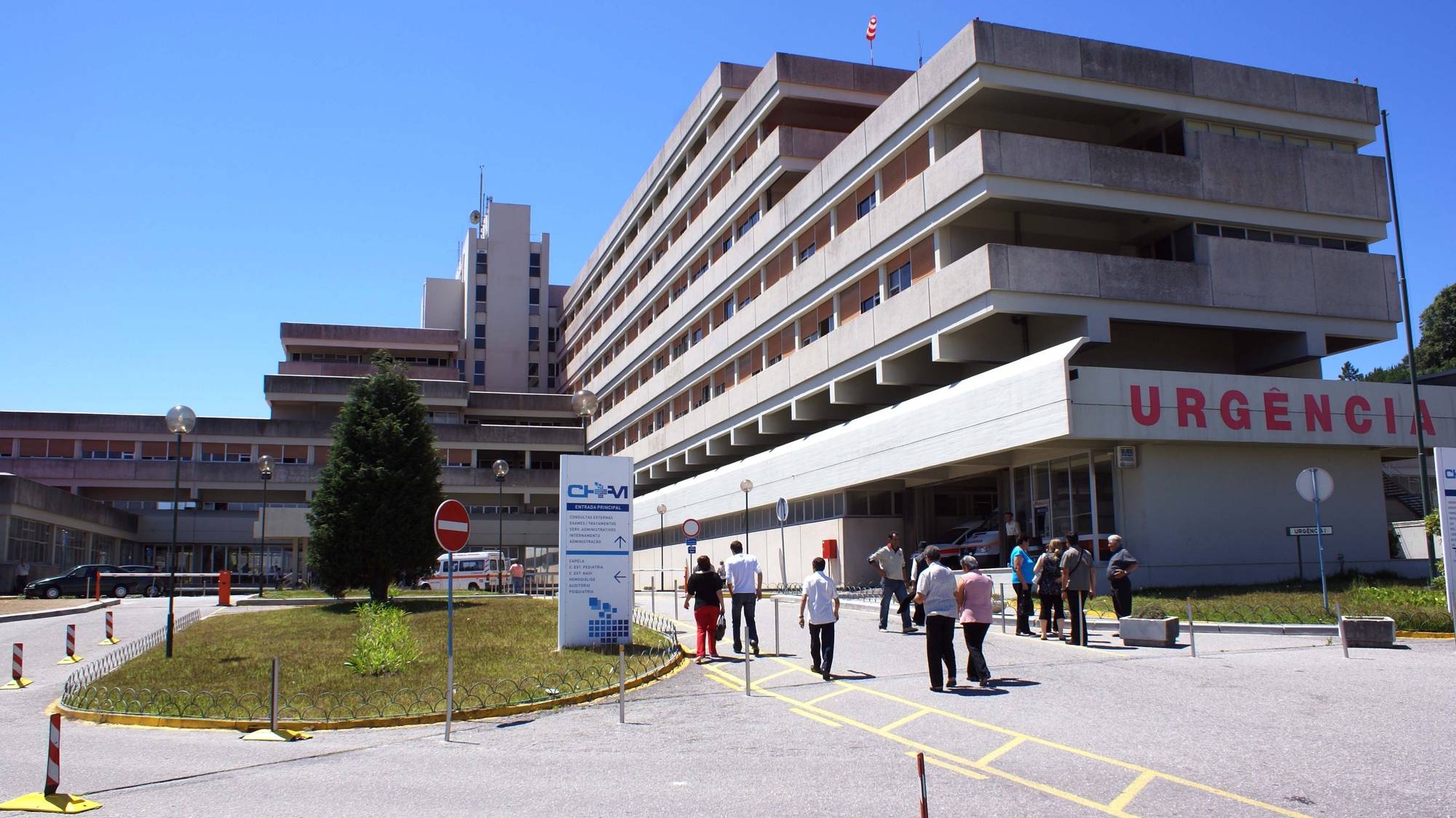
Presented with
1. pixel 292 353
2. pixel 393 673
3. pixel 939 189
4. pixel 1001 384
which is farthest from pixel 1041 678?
pixel 292 353

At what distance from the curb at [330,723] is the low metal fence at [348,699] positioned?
6 centimetres

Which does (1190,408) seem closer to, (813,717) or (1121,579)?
(1121,579)

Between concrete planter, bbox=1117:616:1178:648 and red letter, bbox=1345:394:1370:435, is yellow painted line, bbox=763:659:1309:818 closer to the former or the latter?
concrete planter, bbox=1117:616:1178:648

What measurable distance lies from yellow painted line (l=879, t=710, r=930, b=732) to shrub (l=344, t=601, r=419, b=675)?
8.64 metres

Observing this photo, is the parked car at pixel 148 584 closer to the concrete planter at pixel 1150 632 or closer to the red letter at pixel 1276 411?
the concrete planter at pixel 1150 632

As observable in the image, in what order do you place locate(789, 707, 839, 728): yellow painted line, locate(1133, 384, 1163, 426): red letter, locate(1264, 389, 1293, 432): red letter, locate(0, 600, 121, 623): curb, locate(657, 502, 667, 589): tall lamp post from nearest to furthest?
locate(789, 707, 839, 728): yellow painted line, locate(1133, 384, 1163, 426): red letter, locate(1264, 389, 1293, 432): red letter, locate(0, 600, 121, 623): curb, locate(657, 502, 667, 589): tall lamp post

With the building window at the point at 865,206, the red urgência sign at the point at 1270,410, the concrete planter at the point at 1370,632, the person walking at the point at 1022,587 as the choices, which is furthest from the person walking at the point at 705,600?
the building window at the point at 865,206

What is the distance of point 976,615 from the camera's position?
13.3m

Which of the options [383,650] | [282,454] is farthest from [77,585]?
[383,650]

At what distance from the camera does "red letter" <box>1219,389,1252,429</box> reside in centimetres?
2642

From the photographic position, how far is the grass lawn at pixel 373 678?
48.0 ft

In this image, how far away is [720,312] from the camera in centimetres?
5247

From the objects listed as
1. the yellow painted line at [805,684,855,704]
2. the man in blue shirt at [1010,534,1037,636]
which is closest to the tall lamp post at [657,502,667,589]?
the man in blue shirt at [1010,534,1037,636]

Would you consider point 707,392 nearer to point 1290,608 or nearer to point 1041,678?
point 1290,608
